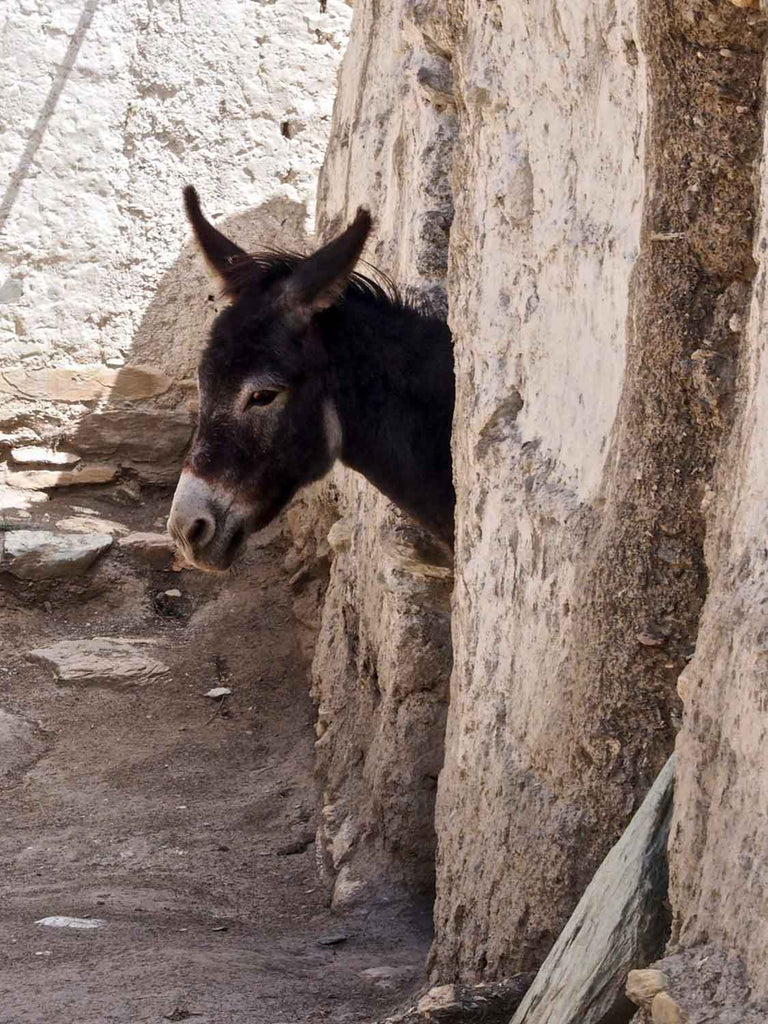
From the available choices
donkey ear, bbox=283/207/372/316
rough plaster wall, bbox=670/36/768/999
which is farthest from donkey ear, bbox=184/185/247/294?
rough plaster wall, bbox=670/36/768/999

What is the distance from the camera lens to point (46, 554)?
641 cm

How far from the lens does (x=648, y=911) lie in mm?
2000

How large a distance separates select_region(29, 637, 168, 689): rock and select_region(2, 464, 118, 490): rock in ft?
3.63

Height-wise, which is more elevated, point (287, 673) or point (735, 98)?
point (735, 98)

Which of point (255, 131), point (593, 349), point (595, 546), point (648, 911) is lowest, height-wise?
point (648, 911)

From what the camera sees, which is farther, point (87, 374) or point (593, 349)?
point (87, 374)

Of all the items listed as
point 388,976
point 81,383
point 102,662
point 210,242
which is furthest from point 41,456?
point 388,976

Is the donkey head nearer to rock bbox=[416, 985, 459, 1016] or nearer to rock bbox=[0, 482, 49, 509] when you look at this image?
rock bbox=[416, 985, 459, 1016]

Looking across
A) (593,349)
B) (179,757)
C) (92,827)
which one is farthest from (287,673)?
(593,349)

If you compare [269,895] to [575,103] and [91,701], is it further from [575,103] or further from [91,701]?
[575,103]

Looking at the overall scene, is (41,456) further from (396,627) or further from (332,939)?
(332,939)

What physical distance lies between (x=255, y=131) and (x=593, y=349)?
4.94 m

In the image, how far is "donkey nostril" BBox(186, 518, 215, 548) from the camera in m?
3.80

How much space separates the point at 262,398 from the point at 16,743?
7.93ft
